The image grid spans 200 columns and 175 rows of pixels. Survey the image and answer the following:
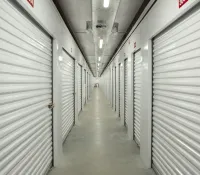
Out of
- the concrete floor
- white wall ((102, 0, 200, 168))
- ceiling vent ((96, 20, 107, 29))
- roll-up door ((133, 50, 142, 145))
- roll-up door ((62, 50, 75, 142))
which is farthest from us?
roll-up door ((62, 50, 75, 142))

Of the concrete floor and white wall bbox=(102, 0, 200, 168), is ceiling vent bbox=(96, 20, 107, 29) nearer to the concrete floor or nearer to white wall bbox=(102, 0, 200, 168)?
white wall bbox=(102, 0, 200, 168)

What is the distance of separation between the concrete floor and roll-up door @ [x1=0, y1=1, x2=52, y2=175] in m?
0.59

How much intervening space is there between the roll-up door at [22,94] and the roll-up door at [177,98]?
173 centimetres

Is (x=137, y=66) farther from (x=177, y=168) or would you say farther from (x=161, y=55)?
(x=177, y=168)

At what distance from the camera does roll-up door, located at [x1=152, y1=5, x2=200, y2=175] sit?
5.55 feet

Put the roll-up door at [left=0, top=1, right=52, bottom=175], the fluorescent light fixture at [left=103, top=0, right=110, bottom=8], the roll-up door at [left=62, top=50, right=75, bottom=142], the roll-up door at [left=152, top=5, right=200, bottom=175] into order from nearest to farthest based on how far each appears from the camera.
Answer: the roll-up door at [left=0, top=1, right=52, bottom=175] < the roll-up door at [left=152, top=5, right=200, bottom=175] < the fluorescent light fixture at [left=103, top=0, right=110, bottom=8] < the roll-up door at [left=62, top=50, right=75, bottom=142]

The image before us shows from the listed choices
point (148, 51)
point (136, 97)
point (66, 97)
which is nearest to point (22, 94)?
point (148, 51)

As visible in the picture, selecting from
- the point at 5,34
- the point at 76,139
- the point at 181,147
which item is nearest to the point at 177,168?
the point at 181,147

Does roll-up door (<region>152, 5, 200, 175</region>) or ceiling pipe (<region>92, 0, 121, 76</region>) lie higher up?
ceiling pipe (<region>92, 0, 121, 76</region>)

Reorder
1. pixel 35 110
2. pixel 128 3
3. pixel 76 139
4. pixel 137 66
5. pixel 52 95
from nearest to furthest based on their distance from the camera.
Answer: pixel 35 110 < pixel 52 95 < pixel 128 3 < pixel 137 66 < pixel 76 139

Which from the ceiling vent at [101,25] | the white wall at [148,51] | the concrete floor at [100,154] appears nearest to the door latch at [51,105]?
the concrete floor at [100,154]

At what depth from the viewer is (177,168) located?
205 centimetres

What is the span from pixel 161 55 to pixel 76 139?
2.93 m

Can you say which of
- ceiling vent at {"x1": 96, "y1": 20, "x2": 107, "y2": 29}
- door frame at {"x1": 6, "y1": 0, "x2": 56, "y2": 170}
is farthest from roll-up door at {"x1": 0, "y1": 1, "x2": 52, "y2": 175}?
ceiling vent at {"x1": 96, "y1": 20, "x2": 107, "y2": 29}
